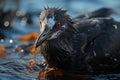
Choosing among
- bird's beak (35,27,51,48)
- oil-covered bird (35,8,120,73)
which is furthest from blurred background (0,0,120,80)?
bird's beak (35,27,51,48)

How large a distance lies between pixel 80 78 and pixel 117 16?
365cm

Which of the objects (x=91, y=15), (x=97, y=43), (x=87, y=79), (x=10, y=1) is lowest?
(x=87, y=79)

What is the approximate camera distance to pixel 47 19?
24.2ft

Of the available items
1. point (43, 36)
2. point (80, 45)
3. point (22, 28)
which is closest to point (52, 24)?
point (43, 36)

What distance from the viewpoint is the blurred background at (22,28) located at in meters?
7.78

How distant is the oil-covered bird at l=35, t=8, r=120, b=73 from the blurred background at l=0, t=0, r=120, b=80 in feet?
0.91

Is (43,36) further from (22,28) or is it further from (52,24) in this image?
(22,28)

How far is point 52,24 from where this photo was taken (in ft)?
24.0

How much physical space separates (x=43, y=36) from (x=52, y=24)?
0.84ft

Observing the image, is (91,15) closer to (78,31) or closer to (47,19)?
(78,31)

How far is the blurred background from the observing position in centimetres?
778

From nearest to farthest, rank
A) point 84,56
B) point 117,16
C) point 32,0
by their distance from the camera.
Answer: point 84,56, point 117,16, point 32,0

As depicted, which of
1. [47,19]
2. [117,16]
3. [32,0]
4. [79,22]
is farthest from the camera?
[32,0]

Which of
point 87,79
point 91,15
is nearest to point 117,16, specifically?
point 91,15
